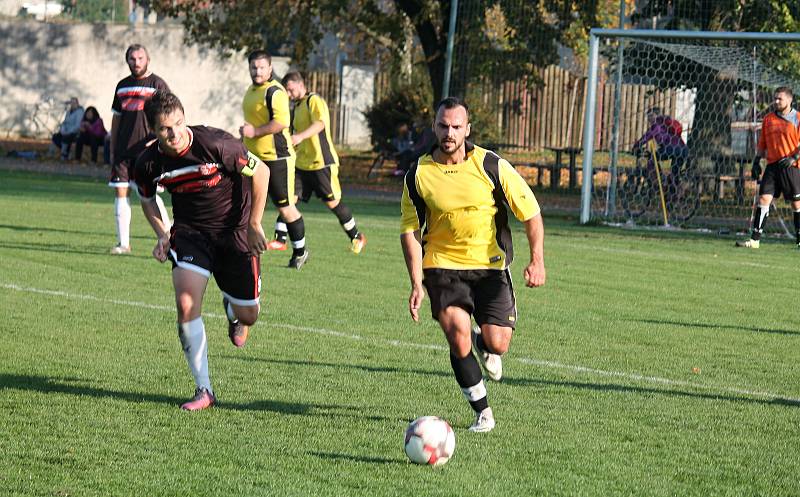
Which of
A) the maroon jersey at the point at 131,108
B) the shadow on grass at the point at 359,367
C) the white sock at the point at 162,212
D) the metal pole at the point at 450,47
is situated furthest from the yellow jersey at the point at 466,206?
the metal pole at the point at 450,47

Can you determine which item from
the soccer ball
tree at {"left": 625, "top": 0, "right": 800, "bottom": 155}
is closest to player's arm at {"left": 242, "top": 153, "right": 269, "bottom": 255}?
the soccer ball

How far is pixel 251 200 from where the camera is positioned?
706 centimetres

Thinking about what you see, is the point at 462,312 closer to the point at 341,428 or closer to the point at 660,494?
the point at 341,428

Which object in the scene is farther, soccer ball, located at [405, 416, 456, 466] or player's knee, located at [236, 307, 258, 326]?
player's knee, located at [236, 307, 258, 326]

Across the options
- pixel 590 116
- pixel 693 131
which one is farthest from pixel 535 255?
pixel 693 131

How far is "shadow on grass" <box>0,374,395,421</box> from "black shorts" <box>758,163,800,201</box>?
37.1 feet

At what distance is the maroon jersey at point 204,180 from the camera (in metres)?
6.85

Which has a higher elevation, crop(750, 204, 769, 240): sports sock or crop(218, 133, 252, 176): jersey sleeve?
crop(218, 133, 252, 176): jersey sleeve

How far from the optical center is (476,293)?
6578mm

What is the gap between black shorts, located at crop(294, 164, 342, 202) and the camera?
563 inches

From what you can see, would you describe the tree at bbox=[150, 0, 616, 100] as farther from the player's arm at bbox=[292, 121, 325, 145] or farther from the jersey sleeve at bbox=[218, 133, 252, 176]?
the jersey sleeve at bbox=[218, 133, 252, 176]

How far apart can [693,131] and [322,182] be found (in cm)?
881

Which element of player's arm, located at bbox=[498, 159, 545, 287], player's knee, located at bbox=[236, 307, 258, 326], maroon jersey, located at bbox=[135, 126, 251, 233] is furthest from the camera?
player's knee, located at bbox=[236, 307, 258, 326]

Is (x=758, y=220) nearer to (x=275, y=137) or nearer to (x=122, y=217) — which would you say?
(x=275, y=137)
